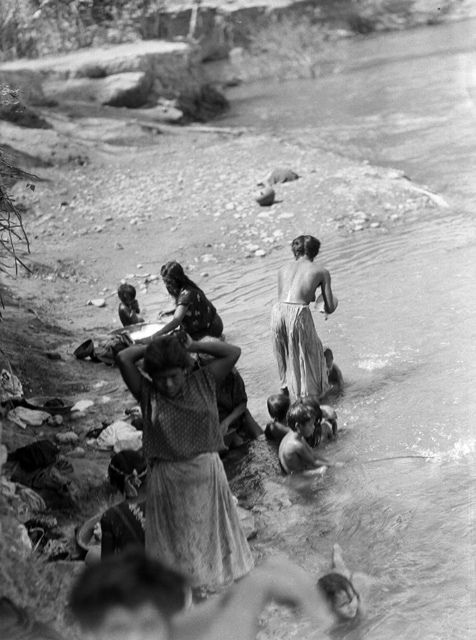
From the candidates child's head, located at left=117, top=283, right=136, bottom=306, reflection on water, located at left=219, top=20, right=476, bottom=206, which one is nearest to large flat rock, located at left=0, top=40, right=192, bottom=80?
reflection on water, located at left=219, top=20, right=476, bottom=206

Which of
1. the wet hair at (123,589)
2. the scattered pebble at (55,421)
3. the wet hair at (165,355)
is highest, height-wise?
the wet hair at (165,355)

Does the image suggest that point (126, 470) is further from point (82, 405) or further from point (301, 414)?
point (82, 405)

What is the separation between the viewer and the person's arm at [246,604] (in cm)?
324

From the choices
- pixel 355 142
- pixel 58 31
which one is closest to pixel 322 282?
pixel 355 142

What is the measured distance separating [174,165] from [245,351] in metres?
6.53

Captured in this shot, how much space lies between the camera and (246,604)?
339 centimetres

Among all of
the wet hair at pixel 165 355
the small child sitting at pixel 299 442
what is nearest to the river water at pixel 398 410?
the small child sitting at pixel 299 442

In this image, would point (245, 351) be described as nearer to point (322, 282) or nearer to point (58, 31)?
point (322, 282)

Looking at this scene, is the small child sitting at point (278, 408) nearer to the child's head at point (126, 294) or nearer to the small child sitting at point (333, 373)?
the small child sitting at point (333, 373)

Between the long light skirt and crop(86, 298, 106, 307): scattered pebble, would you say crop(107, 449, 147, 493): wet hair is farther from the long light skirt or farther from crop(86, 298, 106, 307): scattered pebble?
crop(86, 298, 106, 307): scattered pebble

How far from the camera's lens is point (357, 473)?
18.6ft

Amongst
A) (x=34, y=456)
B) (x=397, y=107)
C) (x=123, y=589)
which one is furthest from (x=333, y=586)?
(x=397, y=107)

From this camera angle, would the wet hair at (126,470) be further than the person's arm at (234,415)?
No

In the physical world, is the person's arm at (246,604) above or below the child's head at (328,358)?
above
